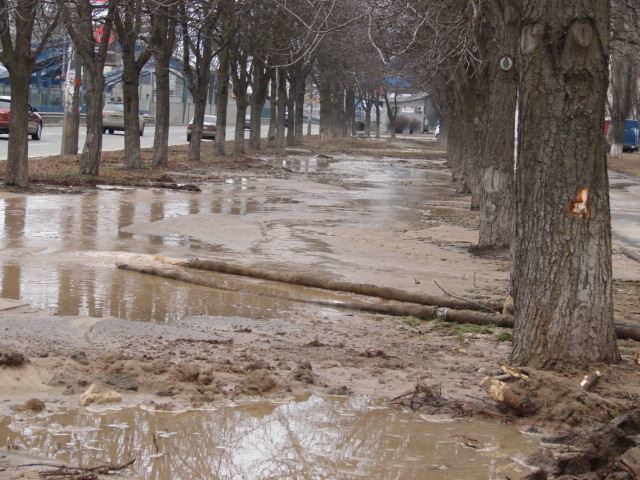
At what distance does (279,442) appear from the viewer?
5.16 metres

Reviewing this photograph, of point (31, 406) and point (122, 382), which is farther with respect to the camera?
point (122, 382)

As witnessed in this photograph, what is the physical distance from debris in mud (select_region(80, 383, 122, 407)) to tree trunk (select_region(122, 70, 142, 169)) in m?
20.4

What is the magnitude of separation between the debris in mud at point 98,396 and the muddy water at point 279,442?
0.44ft

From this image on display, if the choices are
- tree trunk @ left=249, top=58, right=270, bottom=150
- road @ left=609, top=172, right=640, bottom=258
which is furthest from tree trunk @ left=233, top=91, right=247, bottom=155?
road @ left=609, top=172, right=640, bottom=258

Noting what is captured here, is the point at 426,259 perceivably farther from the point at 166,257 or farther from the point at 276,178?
the point at 276,178

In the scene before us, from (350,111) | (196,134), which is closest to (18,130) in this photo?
(196,134)

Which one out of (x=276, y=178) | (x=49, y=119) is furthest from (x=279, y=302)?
(x=49, y=119)

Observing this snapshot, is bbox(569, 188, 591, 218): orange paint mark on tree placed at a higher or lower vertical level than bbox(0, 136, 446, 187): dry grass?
higher

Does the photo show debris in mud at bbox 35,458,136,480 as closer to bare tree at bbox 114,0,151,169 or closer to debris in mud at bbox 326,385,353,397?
debris in mud at bbox 326,385,353,397

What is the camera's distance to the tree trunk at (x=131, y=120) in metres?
25.5

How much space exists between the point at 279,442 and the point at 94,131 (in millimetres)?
17573

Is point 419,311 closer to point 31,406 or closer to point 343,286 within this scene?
point 343,286

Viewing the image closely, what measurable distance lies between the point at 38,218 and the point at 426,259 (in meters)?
6.03

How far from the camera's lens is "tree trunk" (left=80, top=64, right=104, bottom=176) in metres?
21.7
